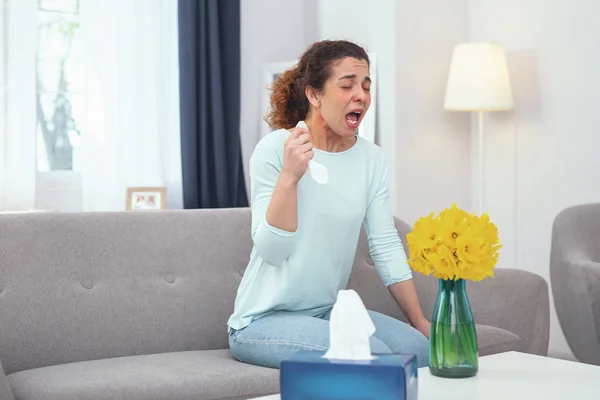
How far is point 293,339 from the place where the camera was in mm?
2000

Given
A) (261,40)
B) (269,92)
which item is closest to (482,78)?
(269,92)

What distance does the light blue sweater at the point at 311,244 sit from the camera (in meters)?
2.15

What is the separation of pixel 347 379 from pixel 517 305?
120 cm

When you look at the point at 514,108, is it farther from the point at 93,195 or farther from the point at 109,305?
the point at 109,305

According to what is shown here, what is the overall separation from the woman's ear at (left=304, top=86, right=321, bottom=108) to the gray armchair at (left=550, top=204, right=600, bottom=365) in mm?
1029

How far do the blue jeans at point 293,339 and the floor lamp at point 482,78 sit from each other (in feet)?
6.15

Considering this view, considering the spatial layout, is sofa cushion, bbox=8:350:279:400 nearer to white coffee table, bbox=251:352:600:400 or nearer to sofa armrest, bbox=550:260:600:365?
white coffee table, bbox=251:352:600:400

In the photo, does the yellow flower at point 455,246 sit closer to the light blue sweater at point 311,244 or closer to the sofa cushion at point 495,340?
the light blue sweater at point 311,244

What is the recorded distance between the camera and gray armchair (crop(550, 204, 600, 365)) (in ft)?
8.92

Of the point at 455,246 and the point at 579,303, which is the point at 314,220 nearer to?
the point at 455,246

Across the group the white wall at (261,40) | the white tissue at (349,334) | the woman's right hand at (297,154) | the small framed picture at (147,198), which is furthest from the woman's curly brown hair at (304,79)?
the white wall at (261,40)

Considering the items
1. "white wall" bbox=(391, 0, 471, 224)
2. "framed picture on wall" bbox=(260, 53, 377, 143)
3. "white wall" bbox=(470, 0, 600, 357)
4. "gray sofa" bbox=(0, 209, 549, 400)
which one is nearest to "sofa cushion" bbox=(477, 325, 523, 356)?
"gray sofa" bbox=(0, 209, 549, 400)

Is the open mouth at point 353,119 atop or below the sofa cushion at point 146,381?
atop

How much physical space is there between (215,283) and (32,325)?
1.61ft
